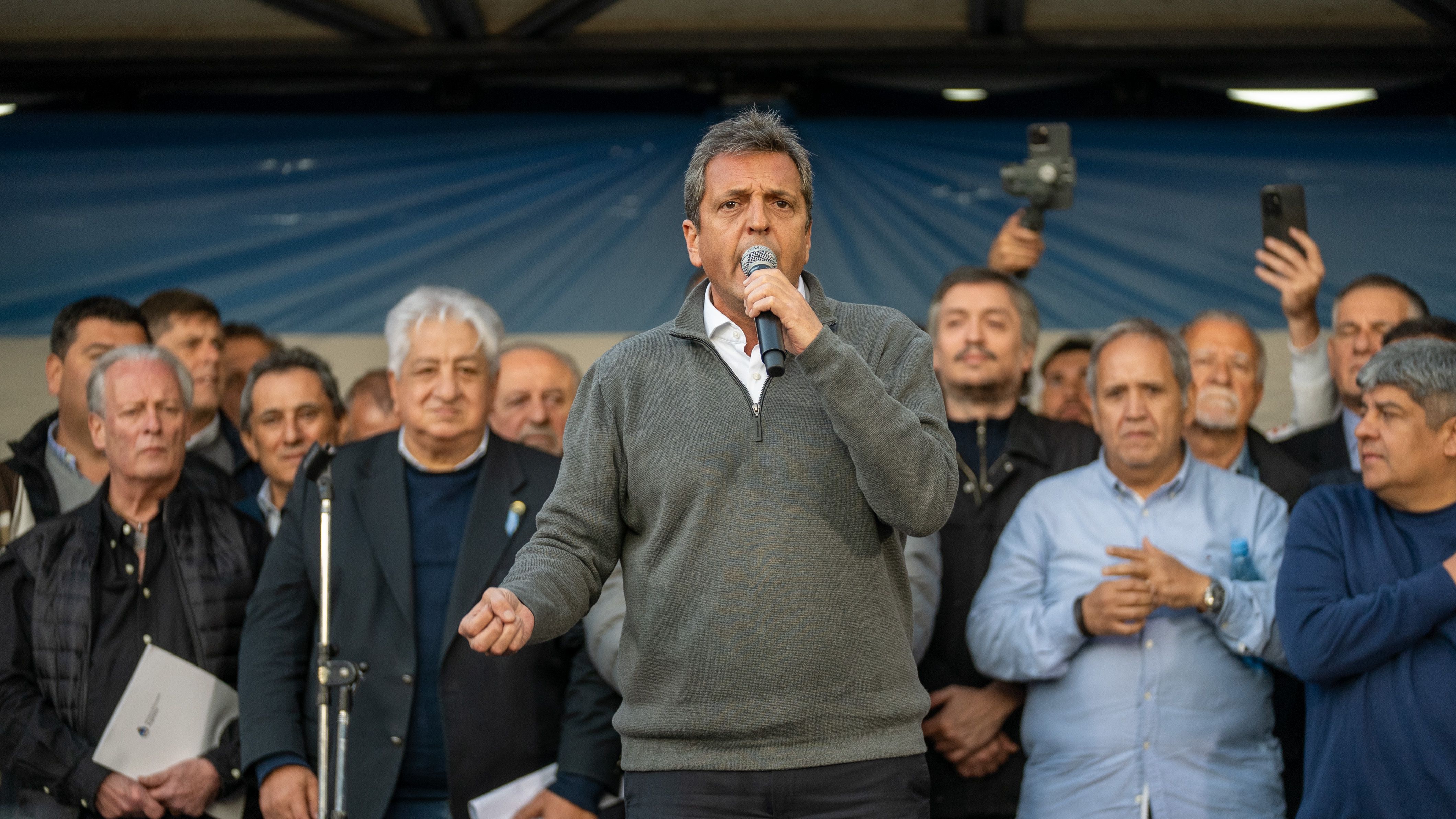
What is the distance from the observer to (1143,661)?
3.24m

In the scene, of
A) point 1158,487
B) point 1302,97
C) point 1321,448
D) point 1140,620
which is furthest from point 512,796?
point 1302,97

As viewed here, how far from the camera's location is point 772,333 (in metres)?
1.97

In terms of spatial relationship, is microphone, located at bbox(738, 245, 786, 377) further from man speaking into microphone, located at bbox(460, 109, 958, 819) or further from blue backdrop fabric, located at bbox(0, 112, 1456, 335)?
blue backdrop fabric, located at bbox(0, 112, 1456, 335)

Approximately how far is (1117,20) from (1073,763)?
8.65ft

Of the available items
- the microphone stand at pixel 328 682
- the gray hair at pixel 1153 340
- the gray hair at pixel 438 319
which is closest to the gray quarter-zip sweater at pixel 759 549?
the microphone stand at pixel 328 682

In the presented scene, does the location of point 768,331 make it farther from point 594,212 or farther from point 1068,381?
point 594,212

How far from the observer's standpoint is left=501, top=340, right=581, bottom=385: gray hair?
4617mm

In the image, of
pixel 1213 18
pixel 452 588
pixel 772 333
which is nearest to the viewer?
pixel 772 333

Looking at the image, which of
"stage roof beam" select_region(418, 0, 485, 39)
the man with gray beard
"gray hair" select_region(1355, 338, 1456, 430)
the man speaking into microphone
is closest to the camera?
the man speaking into microphone

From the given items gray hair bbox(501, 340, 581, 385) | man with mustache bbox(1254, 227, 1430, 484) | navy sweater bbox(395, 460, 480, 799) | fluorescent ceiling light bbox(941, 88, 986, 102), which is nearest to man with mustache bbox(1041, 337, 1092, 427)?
man with mustache bbox(1254, 227, 1430, 484)

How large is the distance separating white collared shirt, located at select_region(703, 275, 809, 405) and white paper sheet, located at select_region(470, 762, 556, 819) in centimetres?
134

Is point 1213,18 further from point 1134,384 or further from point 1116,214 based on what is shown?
point 1134,384

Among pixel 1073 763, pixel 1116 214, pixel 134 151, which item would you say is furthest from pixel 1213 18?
pixel 134 151

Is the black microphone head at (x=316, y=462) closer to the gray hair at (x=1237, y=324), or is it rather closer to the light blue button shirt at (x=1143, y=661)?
the light blue button shirt at (x=1143, y=661)
